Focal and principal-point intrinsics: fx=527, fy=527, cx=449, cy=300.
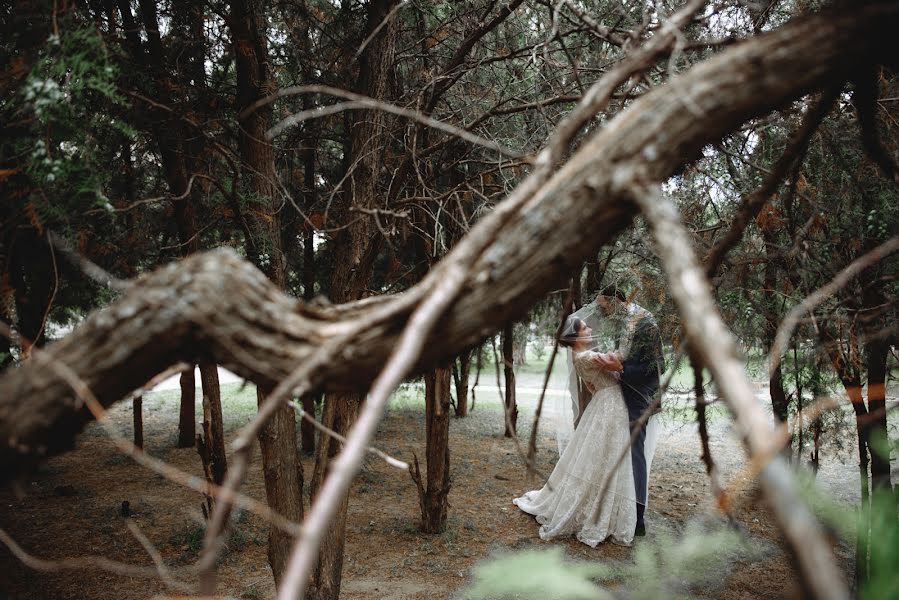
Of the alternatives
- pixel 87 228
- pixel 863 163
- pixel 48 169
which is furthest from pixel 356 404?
pixel 863 163

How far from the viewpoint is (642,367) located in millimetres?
5574

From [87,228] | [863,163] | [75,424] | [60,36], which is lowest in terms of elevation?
[75,424]

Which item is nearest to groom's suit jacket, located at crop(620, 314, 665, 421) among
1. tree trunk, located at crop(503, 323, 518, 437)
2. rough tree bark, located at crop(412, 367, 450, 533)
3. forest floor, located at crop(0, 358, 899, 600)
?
forest floor, located at crop(0, 358, 899, 600)

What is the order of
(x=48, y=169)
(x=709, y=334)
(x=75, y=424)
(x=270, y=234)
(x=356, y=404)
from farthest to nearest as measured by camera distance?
(x=356, y=404), (x=270, y=234), (x=48, y=169), (x=75, y=424), (x=709, y=334)

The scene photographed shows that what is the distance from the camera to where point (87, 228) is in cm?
279

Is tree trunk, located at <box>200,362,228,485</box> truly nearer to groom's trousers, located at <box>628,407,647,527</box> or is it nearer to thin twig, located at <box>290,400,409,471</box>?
thin twig, located at <box>290,400,409,471</box>

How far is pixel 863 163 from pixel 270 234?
12.4 feet

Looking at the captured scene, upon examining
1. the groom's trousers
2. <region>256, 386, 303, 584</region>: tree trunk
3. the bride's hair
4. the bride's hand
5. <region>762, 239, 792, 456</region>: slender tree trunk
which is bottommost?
the groom's trousers

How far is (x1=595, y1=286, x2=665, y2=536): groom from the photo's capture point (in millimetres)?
4938

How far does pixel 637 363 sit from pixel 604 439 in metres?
0.95

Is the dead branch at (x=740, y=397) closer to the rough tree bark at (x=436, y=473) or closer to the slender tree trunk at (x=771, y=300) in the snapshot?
the slender tree trunk at (x=771, y=300)

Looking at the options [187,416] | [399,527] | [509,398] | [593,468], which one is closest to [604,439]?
[593,468]

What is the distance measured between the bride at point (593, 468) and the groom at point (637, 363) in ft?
0.32

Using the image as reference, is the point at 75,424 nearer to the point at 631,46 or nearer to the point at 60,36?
the point at 60,36
